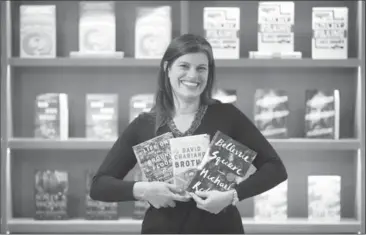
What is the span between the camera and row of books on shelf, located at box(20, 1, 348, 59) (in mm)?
3348

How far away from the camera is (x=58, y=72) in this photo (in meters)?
3.67

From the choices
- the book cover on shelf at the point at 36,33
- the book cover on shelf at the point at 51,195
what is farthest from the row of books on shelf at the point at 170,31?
the book cover on shelf at the point at 51,195

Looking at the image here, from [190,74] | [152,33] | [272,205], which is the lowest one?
[272,205]

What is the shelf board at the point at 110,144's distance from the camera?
3.32 m

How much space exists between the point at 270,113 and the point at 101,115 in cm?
98

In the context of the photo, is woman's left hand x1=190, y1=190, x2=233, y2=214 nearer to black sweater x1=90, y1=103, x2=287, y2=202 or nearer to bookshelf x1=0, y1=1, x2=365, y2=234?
black sweater x1=90, y1=103, x2=287, y2=202

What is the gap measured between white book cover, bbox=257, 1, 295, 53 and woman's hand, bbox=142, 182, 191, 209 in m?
1.94

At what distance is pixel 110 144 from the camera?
3.35 meters

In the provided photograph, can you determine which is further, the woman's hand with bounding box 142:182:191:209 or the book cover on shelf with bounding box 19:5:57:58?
the book cover on shelf with bounding box 19:5:57:58

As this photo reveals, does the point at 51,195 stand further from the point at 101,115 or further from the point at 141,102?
the point at 141,102

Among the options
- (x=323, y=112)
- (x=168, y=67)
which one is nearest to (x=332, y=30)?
(x=323, y=112)

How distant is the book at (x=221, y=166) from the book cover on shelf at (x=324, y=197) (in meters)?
1.85

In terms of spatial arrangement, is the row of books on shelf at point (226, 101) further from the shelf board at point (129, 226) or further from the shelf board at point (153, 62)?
the shelf board at point (129, 226)

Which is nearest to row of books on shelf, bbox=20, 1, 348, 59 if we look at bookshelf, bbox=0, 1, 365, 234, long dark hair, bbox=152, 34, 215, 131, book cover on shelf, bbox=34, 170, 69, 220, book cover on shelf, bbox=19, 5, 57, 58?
book cover on shelf, bbox=19, 5, 57, 58
